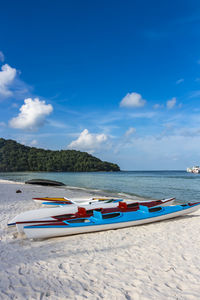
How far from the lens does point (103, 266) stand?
14.1 ft

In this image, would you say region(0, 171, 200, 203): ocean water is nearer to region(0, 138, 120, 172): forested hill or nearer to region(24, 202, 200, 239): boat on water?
→ region(24, 202, 200, 239): boat on water

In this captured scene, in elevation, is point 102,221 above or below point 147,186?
above

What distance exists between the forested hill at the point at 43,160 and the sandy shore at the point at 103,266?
317 ft

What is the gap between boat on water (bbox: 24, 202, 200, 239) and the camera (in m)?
5.76

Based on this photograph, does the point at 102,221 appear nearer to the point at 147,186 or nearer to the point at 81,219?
the point at 81,219

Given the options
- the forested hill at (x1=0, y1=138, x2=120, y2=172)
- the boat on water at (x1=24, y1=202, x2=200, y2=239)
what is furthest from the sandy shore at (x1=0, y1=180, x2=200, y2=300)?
the forested hill at (x1=0, y1=138, x2=120, y2=172)

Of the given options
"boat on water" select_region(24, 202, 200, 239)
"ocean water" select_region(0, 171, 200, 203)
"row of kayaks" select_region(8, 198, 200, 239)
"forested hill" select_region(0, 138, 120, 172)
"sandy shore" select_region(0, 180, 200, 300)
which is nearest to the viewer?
"sandy shore" select_region(0, 180, 200, 300)

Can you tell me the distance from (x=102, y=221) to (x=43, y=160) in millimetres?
101290

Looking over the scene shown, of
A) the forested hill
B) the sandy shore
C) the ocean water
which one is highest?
the forested hill

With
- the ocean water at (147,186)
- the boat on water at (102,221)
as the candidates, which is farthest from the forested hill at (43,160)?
the boat on water at (102,221)

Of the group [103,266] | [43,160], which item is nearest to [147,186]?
[103,266]

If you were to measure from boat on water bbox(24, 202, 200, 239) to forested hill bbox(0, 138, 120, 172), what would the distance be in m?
95.9

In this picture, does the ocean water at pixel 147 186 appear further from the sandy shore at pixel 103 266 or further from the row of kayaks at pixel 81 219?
the sandy shore at pixel 103 266

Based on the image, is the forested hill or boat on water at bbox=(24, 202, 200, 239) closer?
boat on water at bbox=(24, 202, 200, 239)
